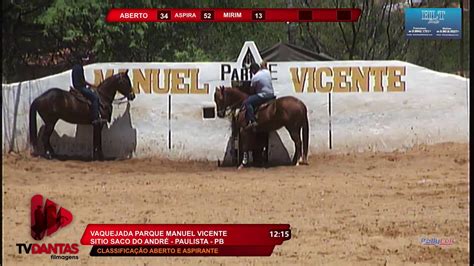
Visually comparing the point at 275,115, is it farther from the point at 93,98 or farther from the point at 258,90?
the point at 93,98

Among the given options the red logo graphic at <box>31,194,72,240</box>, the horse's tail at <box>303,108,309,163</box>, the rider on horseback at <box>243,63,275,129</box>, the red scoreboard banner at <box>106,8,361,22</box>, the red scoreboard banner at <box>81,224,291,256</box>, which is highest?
the red scoreboard banner at <box>106,8,361,22</box>

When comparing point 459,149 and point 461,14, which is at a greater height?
point 461,14

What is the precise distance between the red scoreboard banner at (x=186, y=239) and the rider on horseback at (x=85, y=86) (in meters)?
0.73

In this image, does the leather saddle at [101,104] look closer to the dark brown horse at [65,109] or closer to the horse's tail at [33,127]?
the dark brown horse at [65,109]

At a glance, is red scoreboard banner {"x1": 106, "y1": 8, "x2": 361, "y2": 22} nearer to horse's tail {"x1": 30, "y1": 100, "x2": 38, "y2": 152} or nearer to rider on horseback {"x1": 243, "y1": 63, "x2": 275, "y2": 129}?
rider on horseback {"x1": 243, "y1": 63, "x2": 275, "y2": 129}

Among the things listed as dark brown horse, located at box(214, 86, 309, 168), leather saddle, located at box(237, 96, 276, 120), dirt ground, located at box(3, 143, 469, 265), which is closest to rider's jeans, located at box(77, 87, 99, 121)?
dirt ground, located at box(3, 143, 469, 265)

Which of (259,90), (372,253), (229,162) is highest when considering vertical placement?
(259,90)

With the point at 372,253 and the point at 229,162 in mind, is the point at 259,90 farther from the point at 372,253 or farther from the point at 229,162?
the point at 372,253

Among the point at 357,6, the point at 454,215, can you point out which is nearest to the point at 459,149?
the point at 454,215

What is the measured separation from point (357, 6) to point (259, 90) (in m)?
0.83

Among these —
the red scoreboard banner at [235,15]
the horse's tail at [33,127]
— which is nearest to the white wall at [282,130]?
the horse's tail at [33,127]

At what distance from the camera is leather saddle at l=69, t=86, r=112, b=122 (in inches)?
183

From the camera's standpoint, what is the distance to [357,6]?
4.48 meters

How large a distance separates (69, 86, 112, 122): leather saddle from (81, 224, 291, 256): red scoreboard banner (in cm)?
73
